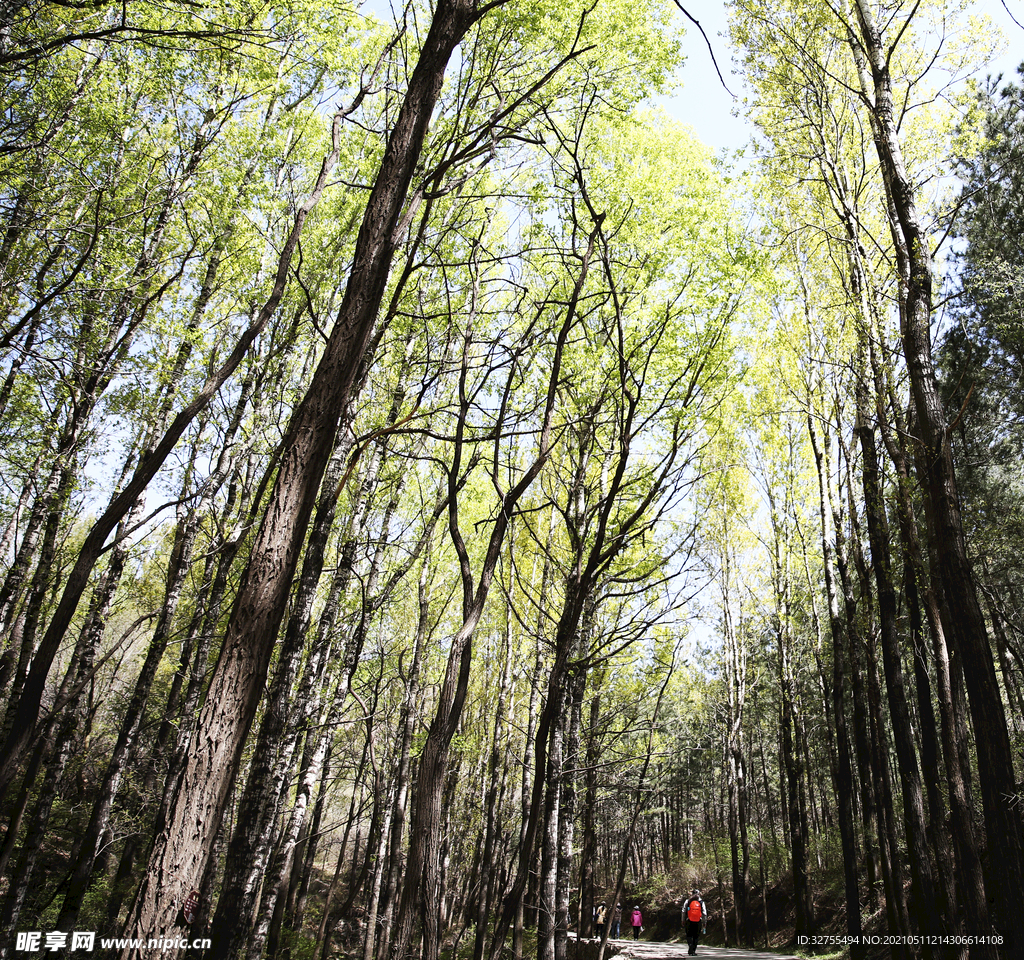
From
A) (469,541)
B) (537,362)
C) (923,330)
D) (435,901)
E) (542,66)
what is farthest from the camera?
(469,541)

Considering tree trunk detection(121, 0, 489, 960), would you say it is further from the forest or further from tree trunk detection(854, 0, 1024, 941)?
tree trunk detection(854, 0, 1024, 941)

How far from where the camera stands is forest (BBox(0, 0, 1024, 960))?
2.43 metres

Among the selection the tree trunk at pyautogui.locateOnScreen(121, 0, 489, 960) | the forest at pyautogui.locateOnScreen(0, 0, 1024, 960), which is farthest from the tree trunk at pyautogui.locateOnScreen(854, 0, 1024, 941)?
the tree trunk at pyautogui.locateOnScreen(121, 0, 489, 960)

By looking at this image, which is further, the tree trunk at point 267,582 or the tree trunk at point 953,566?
the tree trunk at point 953,566

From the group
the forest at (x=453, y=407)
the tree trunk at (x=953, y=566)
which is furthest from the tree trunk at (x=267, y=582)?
the tree trunk at (x=953, y=566)

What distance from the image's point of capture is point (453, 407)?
681 cm

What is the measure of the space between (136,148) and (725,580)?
1609 centimetres

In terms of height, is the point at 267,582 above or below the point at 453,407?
→ below

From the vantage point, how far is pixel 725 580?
16750 millimetres

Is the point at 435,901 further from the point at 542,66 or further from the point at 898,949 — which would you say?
the point at 898,949

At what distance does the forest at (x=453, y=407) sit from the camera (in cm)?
243

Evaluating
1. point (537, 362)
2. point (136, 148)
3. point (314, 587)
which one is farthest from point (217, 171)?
point (314, 587)

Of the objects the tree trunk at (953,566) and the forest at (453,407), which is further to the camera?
the tree trunk at (953,566)

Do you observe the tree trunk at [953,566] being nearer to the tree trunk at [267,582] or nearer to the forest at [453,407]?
Answer: the forest at [453,407]
